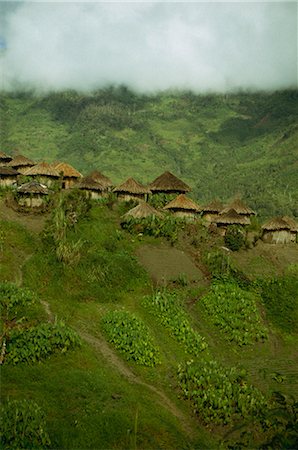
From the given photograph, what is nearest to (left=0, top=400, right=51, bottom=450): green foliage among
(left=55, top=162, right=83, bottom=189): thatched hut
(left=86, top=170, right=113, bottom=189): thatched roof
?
(left=86, top=170, right=113, bottom=189): thatched roof

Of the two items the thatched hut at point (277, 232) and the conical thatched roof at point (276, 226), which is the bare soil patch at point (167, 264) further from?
the thatched hut at point (277, 232)

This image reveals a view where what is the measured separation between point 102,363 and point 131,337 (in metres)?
2.56

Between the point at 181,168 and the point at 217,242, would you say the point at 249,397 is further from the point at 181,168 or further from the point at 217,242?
the point at 181,168

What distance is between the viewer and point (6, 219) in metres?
35.8

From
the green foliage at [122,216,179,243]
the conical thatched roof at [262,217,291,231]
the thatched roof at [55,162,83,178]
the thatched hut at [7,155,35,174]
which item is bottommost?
the conical thatched roof at [262,217,291,231]


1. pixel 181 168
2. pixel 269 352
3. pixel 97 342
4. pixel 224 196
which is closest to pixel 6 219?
pixel 97 342

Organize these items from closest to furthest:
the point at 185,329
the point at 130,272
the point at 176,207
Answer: the point at 185,329 < the point at 130,272 < the point at 176,207

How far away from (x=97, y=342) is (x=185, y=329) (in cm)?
531

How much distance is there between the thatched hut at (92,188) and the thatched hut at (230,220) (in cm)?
1158

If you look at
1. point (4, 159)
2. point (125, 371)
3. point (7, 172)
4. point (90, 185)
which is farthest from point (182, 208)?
point (125, 371)

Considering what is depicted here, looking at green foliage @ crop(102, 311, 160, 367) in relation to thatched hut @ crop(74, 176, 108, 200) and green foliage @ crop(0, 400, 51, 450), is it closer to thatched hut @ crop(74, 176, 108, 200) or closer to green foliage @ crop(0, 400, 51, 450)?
green foliage @ crop(0, 400, 51, 450)

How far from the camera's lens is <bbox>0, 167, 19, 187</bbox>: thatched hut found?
49.3 m

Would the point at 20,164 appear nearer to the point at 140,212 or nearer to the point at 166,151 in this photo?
the point at 140,212

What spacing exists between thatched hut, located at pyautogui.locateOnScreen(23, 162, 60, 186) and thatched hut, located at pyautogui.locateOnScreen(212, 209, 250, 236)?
1646 centimetres
